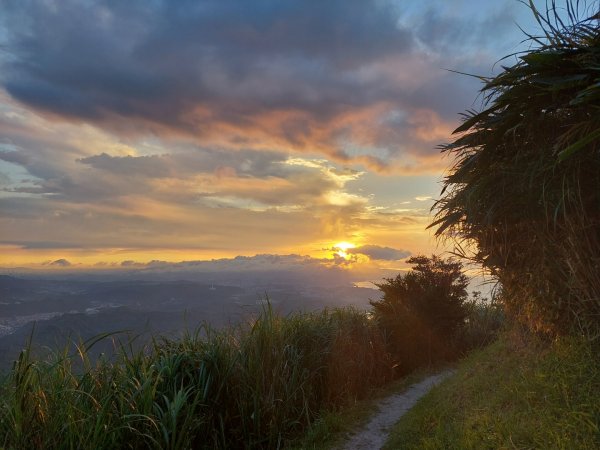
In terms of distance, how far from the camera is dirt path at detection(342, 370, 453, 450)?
7.22 meters

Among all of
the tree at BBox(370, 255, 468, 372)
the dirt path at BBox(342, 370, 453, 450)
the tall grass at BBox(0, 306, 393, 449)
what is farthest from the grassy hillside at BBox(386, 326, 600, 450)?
the tree at BBox(370, 255, 468, 372)

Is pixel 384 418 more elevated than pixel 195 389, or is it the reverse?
pixel 195 389

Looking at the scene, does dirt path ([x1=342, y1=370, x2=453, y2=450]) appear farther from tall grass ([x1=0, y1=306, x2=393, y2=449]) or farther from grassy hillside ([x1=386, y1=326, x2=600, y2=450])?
tall grass ([x1=0, y1=306, x2=393, y2=449])

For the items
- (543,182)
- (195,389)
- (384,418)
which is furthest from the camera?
(384,418)

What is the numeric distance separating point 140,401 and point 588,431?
539cm

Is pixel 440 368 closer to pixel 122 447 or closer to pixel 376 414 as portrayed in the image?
pixel 376 414

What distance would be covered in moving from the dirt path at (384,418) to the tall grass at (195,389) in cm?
89

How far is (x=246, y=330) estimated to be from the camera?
8086 millimetres

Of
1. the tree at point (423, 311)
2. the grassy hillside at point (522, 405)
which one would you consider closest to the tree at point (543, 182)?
the grassy hillside at point (522, 405)

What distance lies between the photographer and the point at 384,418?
28.2 ft

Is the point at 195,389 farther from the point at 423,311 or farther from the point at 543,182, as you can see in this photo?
the point at 423,311

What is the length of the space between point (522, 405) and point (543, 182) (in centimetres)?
284

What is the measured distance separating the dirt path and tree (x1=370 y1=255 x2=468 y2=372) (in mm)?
2034

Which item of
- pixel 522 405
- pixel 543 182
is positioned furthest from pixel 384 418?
pixel 543 182
